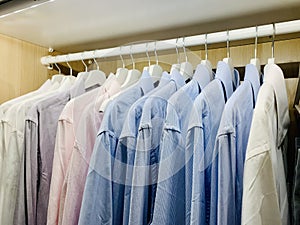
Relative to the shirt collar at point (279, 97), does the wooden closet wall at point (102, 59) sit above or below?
above

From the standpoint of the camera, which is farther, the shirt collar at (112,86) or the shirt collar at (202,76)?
the shirt collar at (112,86)

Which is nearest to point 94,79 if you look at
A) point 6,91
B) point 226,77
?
point 6,91

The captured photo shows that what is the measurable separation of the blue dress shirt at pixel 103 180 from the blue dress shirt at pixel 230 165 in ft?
0.73

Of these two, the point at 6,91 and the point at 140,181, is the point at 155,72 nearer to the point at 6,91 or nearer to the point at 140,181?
the point at 140,181

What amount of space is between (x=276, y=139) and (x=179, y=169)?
205 millimetres

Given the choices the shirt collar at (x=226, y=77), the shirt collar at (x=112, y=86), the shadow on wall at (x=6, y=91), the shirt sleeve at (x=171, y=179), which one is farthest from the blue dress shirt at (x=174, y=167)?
the shadow on wall at (x=6, y=91)

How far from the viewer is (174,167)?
0.77 meters

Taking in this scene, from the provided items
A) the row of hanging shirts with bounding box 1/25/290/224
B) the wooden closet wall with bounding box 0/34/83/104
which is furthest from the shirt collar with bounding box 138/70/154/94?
the wooden closet wall with bounding box 0/34/83/104

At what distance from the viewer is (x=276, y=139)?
29.8 inches

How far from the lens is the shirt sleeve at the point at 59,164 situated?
90cm

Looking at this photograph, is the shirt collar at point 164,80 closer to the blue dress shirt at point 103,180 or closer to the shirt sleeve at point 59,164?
the blue dress shirt at point 103,180

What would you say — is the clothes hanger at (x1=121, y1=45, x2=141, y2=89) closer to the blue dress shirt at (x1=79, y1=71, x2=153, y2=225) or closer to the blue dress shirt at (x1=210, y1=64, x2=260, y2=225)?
the blue dress shirt at (x1=79, y1=71, x2=153, y2=225)

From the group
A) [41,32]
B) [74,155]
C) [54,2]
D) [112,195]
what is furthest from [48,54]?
[112,195]

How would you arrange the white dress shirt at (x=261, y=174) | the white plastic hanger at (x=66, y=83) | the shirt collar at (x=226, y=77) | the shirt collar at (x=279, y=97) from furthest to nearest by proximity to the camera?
the white plastic hanger at (x=66, y=83) < the shirt collar at (x=226, y=77) < the shirt collar at (x=279, y=97) < the white dress shirt at (x=261, y=174)
